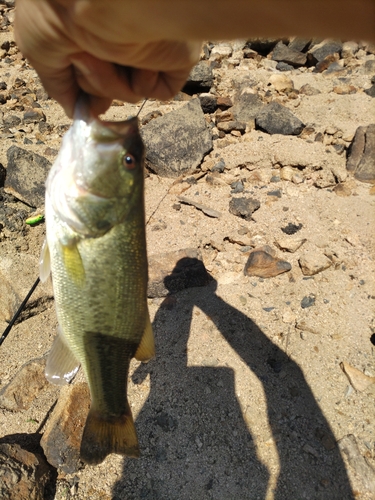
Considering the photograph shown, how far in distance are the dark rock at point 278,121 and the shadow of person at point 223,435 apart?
10.8 feet

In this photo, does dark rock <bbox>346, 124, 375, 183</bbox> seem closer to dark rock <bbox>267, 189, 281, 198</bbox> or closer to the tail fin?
dark rock <bbox>267, 189, 281, 198</bbox>

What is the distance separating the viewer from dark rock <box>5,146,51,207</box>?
16.4 ft

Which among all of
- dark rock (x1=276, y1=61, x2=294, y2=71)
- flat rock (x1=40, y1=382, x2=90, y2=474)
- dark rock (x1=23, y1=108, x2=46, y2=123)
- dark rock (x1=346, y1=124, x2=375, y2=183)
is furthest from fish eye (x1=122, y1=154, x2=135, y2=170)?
dark rock (x1=276, y1=61, x2=294, y2=71)

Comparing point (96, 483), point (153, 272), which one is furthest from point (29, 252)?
point (96, 483)

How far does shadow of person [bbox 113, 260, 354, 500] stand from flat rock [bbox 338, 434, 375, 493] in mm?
74

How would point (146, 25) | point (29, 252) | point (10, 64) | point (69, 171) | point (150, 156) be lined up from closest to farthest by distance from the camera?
point (146, 25) → point (69, 171) → point (29, 252) → point (150, 156) → point (10, 64)

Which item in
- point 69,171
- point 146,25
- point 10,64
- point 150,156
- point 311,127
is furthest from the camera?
point 10,64

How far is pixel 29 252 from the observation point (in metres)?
4.49

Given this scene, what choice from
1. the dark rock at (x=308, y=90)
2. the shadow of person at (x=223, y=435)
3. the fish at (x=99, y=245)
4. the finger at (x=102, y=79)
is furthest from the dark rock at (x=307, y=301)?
the dark rock at (x=308, y=90)

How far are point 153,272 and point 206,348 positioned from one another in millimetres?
955

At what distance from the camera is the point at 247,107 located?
6.30 meters

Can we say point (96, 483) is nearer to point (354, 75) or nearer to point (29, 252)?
point (29, 252)

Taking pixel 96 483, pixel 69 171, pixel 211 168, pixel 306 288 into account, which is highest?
pixel 69 171

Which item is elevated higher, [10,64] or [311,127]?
[10,64]
